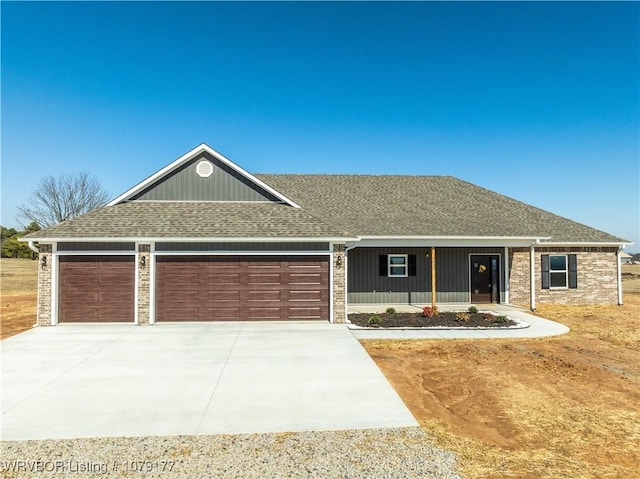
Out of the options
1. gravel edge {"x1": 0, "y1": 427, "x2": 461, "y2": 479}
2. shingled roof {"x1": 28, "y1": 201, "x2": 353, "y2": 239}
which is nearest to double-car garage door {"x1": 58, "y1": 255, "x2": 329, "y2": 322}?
shingled roof {"x1": 28, "y1": 201, "x2": 353, "y2": 239}

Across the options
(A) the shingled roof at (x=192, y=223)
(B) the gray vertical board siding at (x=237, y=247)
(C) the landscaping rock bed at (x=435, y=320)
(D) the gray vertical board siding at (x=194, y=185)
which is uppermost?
(D) the gray vertical board siding at (x=194, y=185)

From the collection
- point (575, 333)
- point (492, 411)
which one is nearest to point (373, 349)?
point (492, 411)

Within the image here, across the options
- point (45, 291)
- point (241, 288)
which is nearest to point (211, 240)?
point (241, 288)

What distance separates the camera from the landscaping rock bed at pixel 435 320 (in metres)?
12.9

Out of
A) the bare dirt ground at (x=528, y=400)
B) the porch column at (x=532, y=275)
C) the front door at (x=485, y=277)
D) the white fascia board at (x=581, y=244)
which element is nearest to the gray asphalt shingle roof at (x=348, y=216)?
the white fascia board at (x=581, y=244)

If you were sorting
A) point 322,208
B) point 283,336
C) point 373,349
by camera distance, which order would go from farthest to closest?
point 322,208 < point 283,336 < point 373,349

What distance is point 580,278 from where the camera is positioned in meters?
17.8

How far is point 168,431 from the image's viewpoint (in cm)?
561

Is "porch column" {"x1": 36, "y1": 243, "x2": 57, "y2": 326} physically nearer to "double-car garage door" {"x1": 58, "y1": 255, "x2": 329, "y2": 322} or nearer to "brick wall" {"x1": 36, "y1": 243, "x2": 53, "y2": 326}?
"brick wall" {"x1": 36, "y1": 243, "x2": 53, "y2": 326}

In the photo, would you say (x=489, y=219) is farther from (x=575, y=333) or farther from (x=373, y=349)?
(x=373, y=349)

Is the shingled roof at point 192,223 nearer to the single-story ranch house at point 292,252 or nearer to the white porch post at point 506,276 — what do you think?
the single-story ranch house at point 292,252

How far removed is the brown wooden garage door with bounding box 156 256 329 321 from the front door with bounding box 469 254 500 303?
7874 millimetres

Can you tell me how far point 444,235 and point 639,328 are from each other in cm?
700

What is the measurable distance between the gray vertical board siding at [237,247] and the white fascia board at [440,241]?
106 inches
